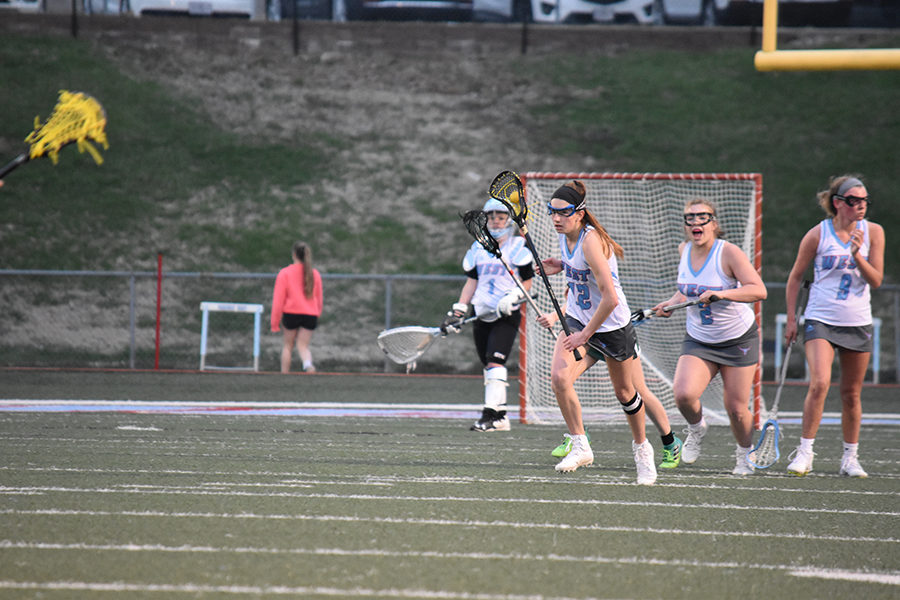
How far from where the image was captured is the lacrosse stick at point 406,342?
31.3 ft

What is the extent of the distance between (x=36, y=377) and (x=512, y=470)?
1065cm

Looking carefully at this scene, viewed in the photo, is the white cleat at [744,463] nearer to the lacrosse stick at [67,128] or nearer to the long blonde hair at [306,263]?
the lacrosse stick at [67,128]

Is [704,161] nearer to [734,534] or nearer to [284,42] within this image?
[284,42]

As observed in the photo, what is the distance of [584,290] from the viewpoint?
254 inches

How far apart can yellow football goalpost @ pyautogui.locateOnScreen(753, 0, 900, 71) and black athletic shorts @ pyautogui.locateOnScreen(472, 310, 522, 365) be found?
325 centimetres

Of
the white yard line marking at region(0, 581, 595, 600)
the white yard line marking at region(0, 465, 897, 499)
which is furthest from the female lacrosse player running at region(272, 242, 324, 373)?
the white yard line marking at region(0, 581, 595, 600)

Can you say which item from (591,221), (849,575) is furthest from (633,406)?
(849,575)

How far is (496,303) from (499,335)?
0.98ft

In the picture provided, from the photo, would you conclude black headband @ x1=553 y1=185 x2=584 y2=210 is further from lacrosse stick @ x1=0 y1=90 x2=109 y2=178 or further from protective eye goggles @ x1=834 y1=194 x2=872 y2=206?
lacrosse stick @ x1=0 y1=90 x2=109 y2=178

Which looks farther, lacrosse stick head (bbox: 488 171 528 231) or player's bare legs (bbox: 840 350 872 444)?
player's bare legs (bbox: 840 350 872 444)

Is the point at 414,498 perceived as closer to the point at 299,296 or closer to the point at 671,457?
the point at 671,457

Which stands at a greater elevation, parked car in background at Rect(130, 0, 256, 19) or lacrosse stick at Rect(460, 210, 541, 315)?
parked car in background at Rect(130, 0, 256, 19)

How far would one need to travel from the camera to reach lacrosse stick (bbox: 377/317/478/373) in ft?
31.3

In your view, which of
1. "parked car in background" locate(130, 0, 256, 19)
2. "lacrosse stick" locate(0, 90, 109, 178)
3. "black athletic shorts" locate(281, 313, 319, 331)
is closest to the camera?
"lacrosse stick" locate(0, 90, 109, 178)
